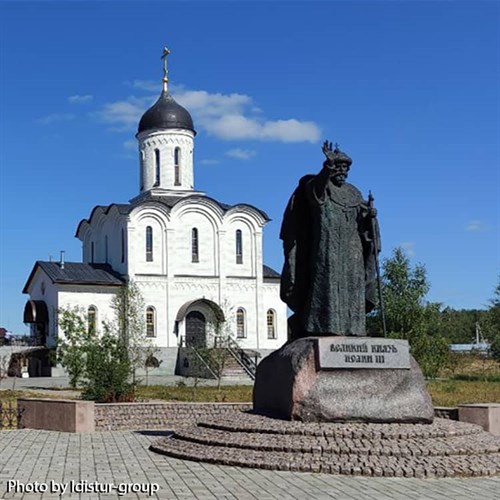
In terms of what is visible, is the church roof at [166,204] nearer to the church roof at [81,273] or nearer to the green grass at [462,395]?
the church roof at [81,273]

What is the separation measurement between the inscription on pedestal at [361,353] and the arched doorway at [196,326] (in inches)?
1192

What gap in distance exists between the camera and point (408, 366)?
37.7 feet

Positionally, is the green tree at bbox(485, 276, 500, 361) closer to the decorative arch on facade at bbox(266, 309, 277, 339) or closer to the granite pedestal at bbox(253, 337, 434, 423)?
the decorative arch on facade at bbox(266, 309, 277, 339)

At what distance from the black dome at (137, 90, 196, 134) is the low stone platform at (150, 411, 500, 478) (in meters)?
33.8

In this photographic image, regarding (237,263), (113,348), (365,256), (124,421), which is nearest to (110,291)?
(237,263)

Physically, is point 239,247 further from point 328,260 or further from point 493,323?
point 328,260

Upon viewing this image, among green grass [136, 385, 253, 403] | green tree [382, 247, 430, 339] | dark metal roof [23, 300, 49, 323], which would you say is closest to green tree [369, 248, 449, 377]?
green tree [382, 247, 430, 339]

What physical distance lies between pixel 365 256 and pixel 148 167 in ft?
106

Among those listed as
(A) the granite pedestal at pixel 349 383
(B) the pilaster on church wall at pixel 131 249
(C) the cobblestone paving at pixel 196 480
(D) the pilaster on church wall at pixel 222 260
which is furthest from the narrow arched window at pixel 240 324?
(A) the granite pedestal at pixel 349 383

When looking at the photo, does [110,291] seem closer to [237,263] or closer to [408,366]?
[237,263]

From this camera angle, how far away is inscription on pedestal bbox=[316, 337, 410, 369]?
11164 millimetres

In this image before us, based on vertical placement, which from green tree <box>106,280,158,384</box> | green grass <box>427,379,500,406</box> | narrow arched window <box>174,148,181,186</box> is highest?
narrow arched window <box>174,148,181,186</box>

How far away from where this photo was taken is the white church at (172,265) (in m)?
41.0

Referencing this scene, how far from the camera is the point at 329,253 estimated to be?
39.6 feet
